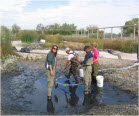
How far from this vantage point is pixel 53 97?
206 inches

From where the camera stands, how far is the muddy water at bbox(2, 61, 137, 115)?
14.4 feet

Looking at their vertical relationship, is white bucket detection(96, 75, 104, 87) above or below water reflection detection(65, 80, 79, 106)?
above

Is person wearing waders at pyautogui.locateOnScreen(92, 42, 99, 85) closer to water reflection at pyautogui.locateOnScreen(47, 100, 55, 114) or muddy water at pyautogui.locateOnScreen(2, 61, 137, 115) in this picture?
muddy water at pyautogui.locateOnScreen(2, 61, 137, 115)

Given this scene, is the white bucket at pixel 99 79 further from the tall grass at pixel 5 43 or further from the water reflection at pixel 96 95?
the tall grass at pixel 5 43

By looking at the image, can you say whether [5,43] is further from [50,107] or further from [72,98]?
[50,107]

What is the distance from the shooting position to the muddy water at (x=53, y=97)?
14.4 ft

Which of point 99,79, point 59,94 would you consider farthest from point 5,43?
point 99,79

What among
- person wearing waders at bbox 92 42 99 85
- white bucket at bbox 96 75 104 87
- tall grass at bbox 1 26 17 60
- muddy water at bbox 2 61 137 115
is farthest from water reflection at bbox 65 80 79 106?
tall grass at bbox 1 26 17 60

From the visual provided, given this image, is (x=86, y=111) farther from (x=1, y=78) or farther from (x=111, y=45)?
(x=111, y=45)

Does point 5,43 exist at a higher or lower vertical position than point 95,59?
higher

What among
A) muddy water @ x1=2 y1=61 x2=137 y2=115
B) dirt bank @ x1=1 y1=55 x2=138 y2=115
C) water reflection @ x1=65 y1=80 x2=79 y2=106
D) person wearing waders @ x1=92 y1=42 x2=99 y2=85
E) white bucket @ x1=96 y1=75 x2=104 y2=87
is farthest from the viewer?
person wearing waders @ x1=92 y1=42 x2=99 y2=85

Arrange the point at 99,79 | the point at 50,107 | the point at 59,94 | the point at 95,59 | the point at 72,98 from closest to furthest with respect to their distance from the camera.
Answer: the point at 50,107 < the point at 72,98 < the point at 59,94 < the point at 99,79 < the point at 95,59

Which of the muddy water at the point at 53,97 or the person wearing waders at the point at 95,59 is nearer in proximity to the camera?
the muddy water at the point at 53,97

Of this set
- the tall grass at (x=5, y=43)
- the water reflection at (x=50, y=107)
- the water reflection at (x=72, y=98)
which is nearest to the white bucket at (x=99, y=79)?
the water reflection at (x=72, y=98)
